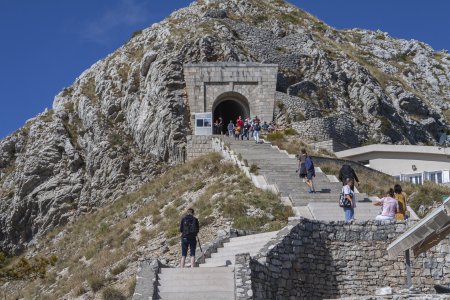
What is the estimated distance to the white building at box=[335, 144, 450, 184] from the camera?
4141cm

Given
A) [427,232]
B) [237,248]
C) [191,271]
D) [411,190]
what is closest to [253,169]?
[411,190]

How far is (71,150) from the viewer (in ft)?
154

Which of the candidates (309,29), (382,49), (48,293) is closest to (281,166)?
(48,293)

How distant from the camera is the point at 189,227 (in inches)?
715

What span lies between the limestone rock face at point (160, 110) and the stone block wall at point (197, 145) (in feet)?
3.92

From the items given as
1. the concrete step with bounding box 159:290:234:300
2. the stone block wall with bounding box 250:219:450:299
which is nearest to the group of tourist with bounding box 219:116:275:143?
the stone block wall with bounding box 250:219:450:299

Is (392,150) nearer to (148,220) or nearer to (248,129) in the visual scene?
(248,129)

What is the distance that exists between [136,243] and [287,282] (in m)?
11.3

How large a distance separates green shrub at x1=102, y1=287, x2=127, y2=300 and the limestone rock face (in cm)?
2331

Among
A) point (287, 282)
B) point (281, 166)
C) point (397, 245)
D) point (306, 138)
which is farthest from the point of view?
point (306, 138)

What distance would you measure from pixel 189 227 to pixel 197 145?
81.1 feet

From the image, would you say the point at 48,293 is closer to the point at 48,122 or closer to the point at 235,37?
the point at 48,122

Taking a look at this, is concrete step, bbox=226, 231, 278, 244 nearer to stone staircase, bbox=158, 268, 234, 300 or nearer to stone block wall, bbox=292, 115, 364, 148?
stone staircase, bbox=158, 268, 234, 300

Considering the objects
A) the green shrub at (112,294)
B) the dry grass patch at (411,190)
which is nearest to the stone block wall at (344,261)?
the green shrub at (112,294)
